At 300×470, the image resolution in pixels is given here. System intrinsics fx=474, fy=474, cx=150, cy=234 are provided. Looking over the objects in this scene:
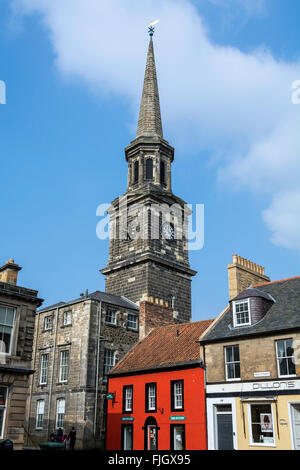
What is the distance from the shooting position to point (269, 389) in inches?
908

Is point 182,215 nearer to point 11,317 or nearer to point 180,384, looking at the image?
point 180,384

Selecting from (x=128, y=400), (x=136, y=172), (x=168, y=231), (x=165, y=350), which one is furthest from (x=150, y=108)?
(x=128, y=400)

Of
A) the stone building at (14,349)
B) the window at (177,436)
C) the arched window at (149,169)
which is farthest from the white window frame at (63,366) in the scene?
the arched window at (149,169)

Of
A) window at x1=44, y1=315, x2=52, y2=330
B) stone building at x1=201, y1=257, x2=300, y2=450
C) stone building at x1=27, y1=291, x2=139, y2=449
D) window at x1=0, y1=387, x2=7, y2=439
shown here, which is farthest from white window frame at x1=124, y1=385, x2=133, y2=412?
window at x1=44, y1=315, x2=52, y2=330

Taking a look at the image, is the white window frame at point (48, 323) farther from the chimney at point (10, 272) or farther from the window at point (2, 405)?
the window at point (2, 405)

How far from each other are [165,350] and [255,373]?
8.29 meters

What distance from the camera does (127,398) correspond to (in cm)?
3020

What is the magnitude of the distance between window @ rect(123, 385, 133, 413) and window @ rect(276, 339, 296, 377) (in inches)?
422

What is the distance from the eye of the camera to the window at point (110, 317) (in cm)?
3647

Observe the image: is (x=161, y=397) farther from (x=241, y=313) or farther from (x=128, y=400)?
(x=241, y=313)

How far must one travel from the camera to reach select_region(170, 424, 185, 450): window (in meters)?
25.9

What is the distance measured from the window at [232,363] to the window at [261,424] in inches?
69.5

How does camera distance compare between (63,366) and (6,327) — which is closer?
(6,327)
